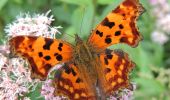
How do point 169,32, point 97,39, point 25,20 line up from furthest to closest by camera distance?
point 169,32 < point 25,20 < point 97,39

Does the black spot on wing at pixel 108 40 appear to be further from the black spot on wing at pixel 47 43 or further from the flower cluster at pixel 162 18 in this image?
the flower cluster at pixel 162 18

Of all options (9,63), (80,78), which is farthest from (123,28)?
(9,63)

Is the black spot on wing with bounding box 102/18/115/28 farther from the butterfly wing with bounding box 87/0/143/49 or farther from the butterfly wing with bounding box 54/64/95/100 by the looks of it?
the butterfly wing with bounding box 54/64/95/100

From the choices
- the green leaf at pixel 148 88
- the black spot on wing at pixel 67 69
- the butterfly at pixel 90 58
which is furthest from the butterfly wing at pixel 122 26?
the green leaf at pixel 148 88

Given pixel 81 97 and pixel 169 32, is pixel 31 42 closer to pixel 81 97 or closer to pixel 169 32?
pixel 81 97

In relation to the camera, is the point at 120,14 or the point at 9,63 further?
the point at 9,63
